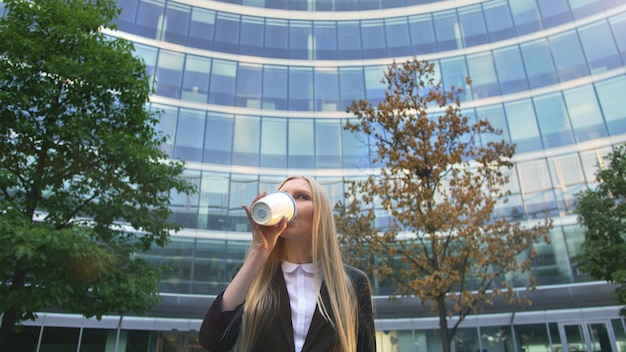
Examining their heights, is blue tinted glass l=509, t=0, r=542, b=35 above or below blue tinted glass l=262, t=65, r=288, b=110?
above

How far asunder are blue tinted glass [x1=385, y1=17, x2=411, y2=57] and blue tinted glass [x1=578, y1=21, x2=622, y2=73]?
853cm

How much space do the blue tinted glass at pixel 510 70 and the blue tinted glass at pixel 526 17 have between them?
3.67 feet

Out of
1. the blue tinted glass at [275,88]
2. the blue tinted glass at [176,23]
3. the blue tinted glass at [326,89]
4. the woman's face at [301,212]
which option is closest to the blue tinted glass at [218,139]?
the blue tinted glass at [275,88]

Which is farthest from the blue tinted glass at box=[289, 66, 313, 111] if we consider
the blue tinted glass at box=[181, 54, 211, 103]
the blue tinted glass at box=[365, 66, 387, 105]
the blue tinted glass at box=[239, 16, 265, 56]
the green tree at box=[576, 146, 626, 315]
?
the green tree at box=[576, 146, 626, 315]

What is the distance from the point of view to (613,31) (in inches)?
826

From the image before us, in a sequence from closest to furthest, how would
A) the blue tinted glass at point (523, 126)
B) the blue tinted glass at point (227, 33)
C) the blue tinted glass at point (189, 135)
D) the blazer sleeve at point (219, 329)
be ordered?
the blazer sleeve at point (219, 329) < the blue tinted glass at point (523, 126) < the blue tinted glass at point (189, 135) < the blue tinted glass at point (227, 33)

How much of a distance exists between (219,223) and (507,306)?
14.0 meters

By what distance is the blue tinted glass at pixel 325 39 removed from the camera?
25.0 meters

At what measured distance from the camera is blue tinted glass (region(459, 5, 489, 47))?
23.7 metres

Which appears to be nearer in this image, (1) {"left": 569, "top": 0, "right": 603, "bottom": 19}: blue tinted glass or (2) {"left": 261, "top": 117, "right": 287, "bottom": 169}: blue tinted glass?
(1) {"left": 569, "top": 0, "right": 603, "bottom": 19}: blue tinted glass

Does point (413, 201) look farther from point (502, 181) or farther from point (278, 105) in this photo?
point (278, 105)

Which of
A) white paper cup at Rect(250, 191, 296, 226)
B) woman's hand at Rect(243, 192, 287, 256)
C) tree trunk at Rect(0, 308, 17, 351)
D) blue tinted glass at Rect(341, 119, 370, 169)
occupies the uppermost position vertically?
blue tinted glass at Rect(341, 119, 370, 169)

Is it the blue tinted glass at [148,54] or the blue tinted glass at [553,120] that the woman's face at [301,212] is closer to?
the blue tinted glass at [553,120]

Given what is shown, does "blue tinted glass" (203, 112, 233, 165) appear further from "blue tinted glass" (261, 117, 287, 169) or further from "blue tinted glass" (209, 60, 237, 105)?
"blue tinted glass" (261, 117, 287, 169)
